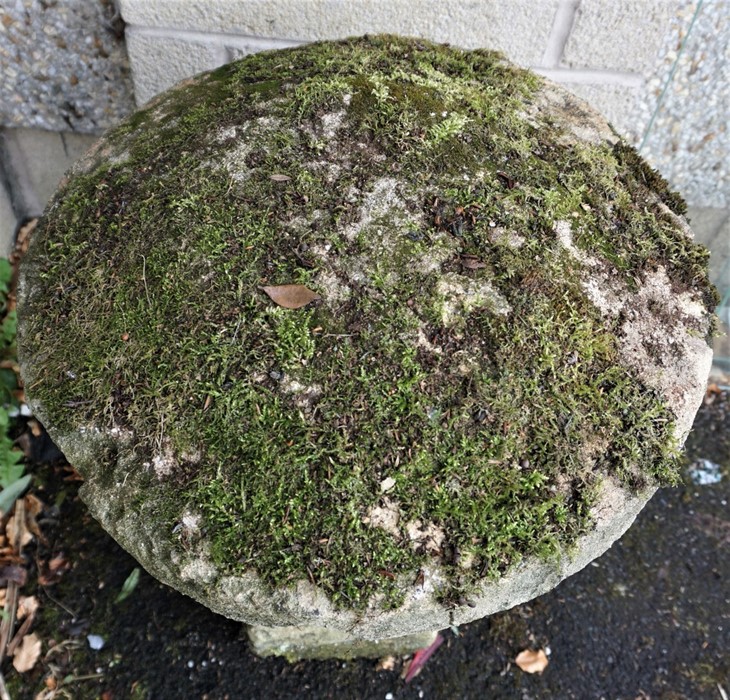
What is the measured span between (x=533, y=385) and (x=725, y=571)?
1.74m

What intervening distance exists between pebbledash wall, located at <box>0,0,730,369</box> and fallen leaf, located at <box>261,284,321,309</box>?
1.60 m

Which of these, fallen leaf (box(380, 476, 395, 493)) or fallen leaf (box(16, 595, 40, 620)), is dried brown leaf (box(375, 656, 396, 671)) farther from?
fallen leaf (box(16, 595, 40, 620))

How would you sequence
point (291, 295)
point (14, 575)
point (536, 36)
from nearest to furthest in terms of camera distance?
point (291, 295)
point (14, 575)
point (536, 36)

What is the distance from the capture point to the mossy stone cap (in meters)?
1.27

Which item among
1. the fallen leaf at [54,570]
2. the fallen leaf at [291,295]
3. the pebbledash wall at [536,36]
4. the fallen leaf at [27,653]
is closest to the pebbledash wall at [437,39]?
the pebbledash wall at [536,36]

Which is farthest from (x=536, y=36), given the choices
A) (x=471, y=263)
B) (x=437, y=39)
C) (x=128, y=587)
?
(x=128, y=587)

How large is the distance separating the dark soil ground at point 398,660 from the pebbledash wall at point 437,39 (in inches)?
67.3

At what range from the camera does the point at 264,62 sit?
6.18 feet

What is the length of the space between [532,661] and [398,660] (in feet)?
1.54

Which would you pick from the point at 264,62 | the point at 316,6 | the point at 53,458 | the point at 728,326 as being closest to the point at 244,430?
the point at 264,62

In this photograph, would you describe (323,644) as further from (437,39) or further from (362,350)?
(437,39)

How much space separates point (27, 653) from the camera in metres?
2.00

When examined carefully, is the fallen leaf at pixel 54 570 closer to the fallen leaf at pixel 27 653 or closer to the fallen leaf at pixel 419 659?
the fallen leaf at pixel 27 653

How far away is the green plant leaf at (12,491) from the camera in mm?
2217
